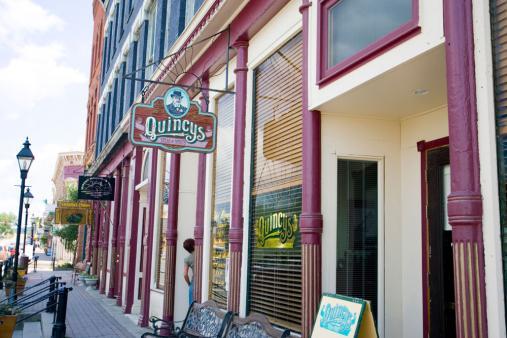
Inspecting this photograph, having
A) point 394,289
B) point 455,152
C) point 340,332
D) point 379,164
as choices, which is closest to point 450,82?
point 455,152

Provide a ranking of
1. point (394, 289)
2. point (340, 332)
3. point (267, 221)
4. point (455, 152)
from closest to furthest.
Result: point (455, 152), point (340, 332), point (394, 289), point (267, 221)

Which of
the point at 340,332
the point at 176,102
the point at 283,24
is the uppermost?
the point at 283,24

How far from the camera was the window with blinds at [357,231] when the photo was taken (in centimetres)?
645

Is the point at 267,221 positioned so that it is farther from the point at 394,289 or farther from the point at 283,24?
the point at 283,24

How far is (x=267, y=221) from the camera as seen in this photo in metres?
7.45

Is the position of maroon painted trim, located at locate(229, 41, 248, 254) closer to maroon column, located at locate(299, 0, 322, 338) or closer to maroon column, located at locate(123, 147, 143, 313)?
maroon column, located at locate(299, 0, 322, 338)

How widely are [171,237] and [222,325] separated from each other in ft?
15.1

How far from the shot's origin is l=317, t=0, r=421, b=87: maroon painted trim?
4.77 m

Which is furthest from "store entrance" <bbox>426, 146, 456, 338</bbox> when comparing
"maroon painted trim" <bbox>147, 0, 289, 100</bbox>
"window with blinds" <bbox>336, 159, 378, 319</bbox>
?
"maroon painted trim" <bbox>147, 0, 289, 100</bbox>

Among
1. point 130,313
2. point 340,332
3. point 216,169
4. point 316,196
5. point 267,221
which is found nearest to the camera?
point 340,332

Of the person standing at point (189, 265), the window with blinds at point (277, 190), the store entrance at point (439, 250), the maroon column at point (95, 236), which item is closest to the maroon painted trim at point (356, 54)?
the window with blinds at point (277, 190)

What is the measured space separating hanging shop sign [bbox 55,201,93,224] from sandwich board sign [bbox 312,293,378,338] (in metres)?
22.8

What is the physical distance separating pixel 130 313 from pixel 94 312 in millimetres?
1019

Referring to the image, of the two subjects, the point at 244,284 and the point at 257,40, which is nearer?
the point at 244,284
